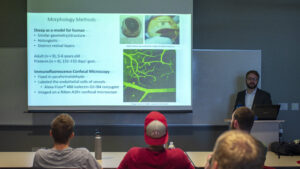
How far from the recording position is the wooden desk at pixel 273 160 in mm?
2922

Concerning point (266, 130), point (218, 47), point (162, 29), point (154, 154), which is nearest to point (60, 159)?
point (154, 154)

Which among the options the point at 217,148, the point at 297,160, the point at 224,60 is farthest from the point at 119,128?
the point at 217,148

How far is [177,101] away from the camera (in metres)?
4.81

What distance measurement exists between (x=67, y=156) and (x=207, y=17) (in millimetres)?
3655

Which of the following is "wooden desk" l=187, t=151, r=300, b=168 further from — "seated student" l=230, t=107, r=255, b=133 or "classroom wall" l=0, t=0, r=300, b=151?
"classroom wall" l=0, t=0, r=300, b=151

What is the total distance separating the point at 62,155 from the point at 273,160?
206 centimetres

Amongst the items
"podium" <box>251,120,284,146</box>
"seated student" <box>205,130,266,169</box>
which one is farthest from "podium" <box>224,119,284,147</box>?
"seated student" <box>205,130,266,169</box>

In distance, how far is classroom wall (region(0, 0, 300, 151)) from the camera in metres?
4.89

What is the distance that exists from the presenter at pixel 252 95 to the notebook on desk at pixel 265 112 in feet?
3.83

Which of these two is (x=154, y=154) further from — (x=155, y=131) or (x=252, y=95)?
(x=252, y=95)

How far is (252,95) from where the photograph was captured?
4812mm

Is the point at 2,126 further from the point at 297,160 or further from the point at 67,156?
the point at 297,160

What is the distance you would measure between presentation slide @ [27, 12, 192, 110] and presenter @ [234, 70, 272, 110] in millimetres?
795

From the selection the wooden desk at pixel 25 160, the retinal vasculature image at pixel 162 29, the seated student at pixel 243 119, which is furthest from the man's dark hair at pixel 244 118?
the retinal vasculature image at pixel 162 29
